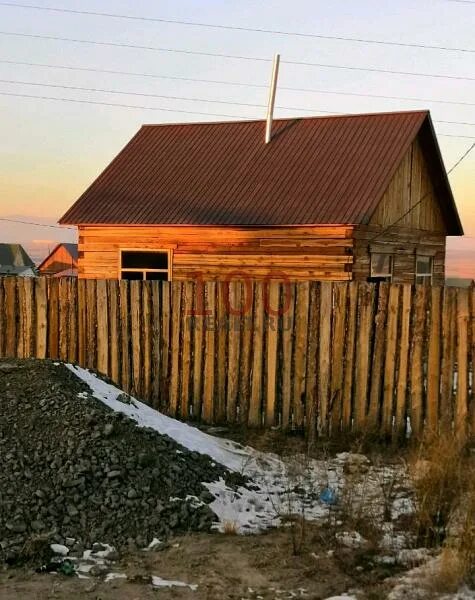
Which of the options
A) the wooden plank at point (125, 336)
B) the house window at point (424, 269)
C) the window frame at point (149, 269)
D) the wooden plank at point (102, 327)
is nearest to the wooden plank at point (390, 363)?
the wooden plank at point (125, 336)

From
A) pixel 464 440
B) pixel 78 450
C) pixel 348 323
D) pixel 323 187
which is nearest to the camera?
pixel 78 450

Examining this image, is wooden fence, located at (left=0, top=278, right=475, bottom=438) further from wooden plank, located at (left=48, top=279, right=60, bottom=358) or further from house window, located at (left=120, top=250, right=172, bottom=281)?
house window, located at (left=120, top=250, right=172, bottom=281)

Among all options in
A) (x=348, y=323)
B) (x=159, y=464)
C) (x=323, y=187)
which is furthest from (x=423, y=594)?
(x=323, y=187)

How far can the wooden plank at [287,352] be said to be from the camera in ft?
27.9

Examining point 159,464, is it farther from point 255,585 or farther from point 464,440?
point 464,440

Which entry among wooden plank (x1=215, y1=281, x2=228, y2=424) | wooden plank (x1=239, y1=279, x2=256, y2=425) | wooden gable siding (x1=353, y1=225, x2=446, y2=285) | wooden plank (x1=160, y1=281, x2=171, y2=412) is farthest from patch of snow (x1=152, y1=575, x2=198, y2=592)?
wooden gable siding (x1=353, y1=225, x2=446, y2=285)

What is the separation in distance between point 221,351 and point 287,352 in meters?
0.88

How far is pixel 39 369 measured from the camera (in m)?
7.55

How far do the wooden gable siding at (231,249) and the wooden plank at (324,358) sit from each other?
6.68 metres

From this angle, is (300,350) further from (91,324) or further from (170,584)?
(170,584)

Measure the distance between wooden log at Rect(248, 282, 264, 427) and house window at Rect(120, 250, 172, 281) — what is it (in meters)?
8.26

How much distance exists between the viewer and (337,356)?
27.2 feet

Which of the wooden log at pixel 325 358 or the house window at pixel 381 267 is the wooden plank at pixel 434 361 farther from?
the house window at pixel 381 267

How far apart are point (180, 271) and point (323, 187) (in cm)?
374
